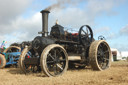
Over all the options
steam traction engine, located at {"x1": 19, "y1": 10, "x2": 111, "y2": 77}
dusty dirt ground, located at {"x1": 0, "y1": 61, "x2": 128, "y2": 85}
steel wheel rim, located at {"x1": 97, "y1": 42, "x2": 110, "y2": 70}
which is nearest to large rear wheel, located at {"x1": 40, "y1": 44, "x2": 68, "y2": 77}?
steam traction engine, located at {"x1": 19, "y1": 10, "x2": 111, "y2": 77}

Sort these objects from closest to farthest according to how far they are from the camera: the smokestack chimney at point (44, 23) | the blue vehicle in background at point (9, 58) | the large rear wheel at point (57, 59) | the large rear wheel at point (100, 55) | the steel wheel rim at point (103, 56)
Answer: the large rear wheel at point (57, 59) < the large rear wheel at point (100, 55) < the smokestack chimney at point (44, 23) < the steel wheel rim at point (103, 56) < the blue vehicle in background at point (9, 58)

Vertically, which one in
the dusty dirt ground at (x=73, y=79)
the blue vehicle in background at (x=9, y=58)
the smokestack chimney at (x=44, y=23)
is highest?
the smokestack chimney at (x=44, y=23)

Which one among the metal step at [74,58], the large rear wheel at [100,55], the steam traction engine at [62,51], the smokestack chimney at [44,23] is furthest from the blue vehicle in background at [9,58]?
the large rear wheel at [100,55]

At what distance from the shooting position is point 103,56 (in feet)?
34.9

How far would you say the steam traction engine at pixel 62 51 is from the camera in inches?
326

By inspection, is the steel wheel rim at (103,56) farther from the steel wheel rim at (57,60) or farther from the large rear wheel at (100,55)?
the steel wheel rim at (57,60)

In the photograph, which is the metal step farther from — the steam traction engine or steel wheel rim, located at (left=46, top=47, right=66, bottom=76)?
steel wheel rim, located at (left=46, top=47, right=66, bottom=76)

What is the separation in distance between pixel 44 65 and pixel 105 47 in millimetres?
5186

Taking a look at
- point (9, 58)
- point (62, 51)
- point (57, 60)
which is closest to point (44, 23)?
point (62, 51)

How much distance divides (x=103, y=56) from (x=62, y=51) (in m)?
3.30

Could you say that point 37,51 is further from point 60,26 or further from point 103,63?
point 103,63

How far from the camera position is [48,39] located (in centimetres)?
901

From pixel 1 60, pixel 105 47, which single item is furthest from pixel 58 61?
pixel 1 60

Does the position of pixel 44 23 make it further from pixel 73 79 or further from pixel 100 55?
pixel 73 79
